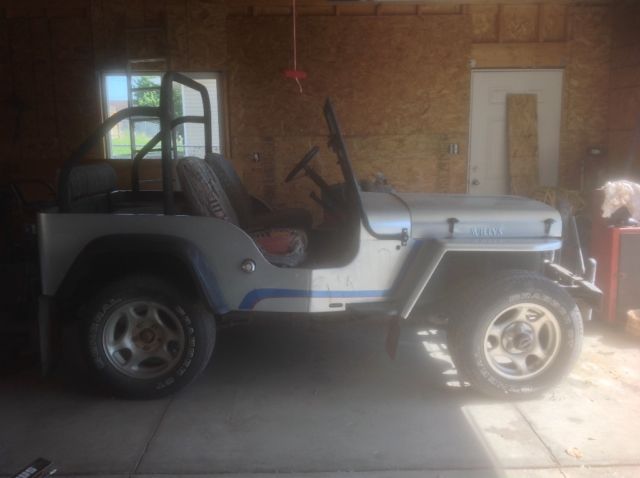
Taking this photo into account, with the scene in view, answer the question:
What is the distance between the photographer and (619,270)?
15.2ft

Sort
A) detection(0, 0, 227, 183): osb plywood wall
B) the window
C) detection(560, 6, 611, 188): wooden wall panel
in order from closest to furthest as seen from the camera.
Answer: detection(0, 0, 227, 183): osb plywood wall < detection(560, 6, 611, 188): wooden wall panel < the window

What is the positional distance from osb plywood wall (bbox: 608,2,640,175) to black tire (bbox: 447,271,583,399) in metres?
4.90

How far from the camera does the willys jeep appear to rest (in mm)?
3404

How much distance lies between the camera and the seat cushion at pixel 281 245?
3.61 m

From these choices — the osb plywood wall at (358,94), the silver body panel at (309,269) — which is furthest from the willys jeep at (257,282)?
the osb plywood wall at (358,94)

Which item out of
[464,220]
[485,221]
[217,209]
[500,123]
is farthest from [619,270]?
[500,123]

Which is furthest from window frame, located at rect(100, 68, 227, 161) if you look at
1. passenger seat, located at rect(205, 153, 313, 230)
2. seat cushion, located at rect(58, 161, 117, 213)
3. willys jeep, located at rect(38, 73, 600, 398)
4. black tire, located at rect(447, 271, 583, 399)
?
black tire, located at rect(447, 271, 583, 399)

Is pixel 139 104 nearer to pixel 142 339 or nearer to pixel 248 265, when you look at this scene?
pixel 142 339

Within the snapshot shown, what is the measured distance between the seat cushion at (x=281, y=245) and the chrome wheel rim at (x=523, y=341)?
4.37 feet

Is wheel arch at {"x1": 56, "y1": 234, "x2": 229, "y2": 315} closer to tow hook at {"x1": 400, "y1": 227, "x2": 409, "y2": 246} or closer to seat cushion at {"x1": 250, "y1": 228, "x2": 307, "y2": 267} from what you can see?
seat cushion at {"x1": 250, "y1": 228, "x2": 307, "y2": 267}

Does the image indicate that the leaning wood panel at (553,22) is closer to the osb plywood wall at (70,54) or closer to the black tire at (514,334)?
the osb plywood wall at (70,54)

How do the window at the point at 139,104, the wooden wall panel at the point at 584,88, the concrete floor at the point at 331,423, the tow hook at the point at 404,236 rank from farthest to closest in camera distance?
the window at the point at 139,104, the wooden wall panel at the point at 584,88, the tow hook at the point at 404,236, the concrete floor at the point at 331,423

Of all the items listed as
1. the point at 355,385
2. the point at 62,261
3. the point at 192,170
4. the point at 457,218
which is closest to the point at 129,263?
the point at 62,261

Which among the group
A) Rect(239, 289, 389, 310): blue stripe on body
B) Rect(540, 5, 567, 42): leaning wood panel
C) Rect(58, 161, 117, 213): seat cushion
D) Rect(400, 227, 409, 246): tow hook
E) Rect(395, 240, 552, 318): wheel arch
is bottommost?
Rect(239, 289, 389, 310): blue stripe on body
